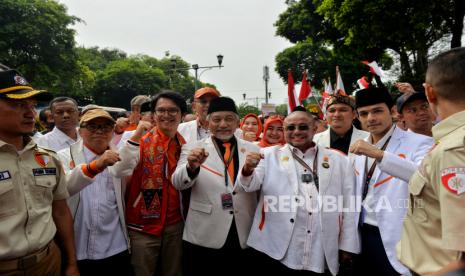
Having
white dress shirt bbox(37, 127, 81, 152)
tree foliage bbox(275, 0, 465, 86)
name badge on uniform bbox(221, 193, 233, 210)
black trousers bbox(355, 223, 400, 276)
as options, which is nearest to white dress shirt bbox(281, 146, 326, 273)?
black trousers bbox(355, 223, 400, 276)

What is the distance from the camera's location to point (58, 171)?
2.82m

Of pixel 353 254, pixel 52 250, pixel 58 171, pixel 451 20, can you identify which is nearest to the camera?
pixel 52 250

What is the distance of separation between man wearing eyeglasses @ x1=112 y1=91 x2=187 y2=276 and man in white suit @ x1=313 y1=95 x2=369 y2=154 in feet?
6.39

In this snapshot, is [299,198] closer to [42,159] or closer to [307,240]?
[307,240]

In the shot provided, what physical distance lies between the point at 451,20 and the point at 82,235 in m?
17.5

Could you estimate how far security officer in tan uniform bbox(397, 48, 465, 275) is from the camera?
1.61 m

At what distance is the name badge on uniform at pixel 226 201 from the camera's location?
11.1ft

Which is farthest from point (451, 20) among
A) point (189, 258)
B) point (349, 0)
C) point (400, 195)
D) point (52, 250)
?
point (52, 250)

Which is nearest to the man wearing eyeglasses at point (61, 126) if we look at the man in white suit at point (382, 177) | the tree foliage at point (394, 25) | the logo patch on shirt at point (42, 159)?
the logo patch on shirt at point (42, 159)

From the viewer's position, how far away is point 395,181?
9.98ft

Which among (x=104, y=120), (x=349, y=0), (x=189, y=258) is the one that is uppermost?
(x=349, y=0)

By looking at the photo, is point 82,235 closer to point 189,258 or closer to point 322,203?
point 189,258

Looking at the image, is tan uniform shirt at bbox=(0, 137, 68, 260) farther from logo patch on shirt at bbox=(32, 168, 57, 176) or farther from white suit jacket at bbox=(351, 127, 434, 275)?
white suit jacket at bbox=(351, 127, 434, 275)

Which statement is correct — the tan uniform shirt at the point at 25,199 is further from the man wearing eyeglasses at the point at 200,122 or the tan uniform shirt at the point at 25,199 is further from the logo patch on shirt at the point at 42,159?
the man wearing eyeglasses at the point at 200,122
